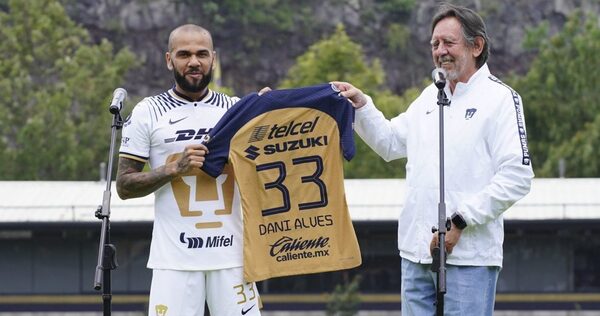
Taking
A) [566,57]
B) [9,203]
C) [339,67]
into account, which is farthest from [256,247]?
[566,57]

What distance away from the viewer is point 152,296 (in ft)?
26.2

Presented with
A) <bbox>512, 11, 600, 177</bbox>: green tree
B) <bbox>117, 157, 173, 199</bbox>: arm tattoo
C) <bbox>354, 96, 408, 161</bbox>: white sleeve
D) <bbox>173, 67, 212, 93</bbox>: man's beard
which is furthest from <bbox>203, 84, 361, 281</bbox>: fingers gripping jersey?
<bbox>512, 11, 600, 177</bbox>: green tree

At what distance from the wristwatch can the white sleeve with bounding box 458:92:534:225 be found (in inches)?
0.8

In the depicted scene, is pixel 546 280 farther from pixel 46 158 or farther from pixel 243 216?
pixel 243 216

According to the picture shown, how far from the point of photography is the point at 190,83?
7.95m

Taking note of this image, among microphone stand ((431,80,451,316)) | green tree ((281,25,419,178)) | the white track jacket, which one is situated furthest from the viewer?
green tree ((281,25,419,178))

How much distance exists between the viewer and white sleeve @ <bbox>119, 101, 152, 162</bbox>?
7949mm

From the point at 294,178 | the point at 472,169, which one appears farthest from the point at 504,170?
the point at 294,178

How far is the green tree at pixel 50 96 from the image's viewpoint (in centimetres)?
4147

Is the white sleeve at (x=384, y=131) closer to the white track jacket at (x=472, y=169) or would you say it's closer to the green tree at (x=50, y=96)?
the white track jacket at (x=472, y=169)

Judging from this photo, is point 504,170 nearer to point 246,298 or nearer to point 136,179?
point 246,298

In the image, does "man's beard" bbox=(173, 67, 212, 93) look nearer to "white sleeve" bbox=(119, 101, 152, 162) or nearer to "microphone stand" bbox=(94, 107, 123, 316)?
"white sleeve" bbox=(119, 101, 152, 162)

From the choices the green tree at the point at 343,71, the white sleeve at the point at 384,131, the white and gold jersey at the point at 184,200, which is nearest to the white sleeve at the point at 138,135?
the white and gold jersey at the point at 184,200

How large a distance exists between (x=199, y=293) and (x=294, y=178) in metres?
0.82
